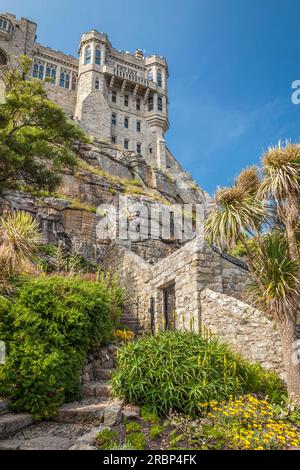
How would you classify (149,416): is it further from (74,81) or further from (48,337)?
(74,81)

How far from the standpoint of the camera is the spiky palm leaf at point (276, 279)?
6230 millimetres

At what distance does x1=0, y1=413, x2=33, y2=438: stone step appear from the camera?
455 centimetres

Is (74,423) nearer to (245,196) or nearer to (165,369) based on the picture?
(165,369)

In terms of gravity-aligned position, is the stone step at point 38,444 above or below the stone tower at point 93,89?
below

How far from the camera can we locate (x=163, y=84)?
53125mm

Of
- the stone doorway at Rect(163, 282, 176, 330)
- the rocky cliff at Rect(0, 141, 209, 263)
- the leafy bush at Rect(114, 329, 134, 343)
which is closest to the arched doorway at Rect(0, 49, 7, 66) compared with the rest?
the rocky cliff at Rect(0, 141, 209, 263)

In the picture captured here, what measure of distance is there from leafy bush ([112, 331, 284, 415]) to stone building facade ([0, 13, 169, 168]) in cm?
4122

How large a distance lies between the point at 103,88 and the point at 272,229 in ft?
151

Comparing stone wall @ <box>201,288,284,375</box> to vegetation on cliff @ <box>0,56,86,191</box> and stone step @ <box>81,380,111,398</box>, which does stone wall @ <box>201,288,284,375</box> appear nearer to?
stone step @ <box>81,380,111,398</box>

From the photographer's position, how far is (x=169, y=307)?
38.1ft

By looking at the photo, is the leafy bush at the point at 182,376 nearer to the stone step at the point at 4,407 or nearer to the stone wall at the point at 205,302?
the stone wall at the point at 205,302

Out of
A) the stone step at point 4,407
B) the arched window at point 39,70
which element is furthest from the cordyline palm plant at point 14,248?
the arched window at point 39,70

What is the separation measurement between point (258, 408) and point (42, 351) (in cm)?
366
